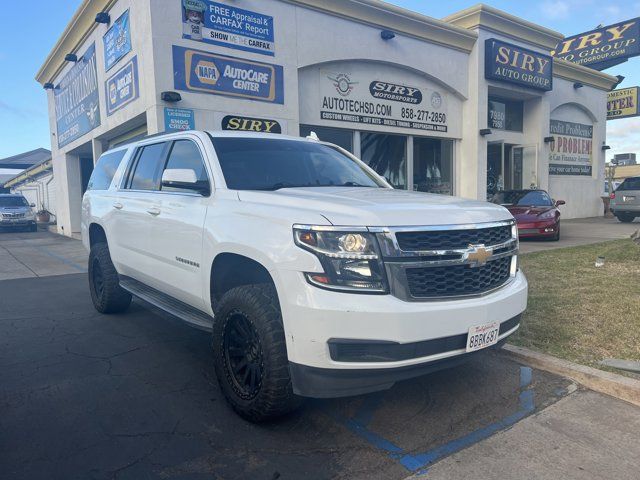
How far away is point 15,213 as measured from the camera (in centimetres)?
2234

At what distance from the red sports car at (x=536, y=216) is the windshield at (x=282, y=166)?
911cm

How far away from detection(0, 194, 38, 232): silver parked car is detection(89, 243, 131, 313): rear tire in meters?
19.4

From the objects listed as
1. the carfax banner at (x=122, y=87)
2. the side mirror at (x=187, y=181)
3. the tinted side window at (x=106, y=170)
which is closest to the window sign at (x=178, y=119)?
the carfax banner at (x=122, y=87)

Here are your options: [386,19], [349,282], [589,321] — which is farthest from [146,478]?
[386,19]

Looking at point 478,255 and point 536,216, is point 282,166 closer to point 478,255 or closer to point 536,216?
point 478,255

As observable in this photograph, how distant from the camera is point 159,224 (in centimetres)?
435

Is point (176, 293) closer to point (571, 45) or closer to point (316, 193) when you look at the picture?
point (316, 193)

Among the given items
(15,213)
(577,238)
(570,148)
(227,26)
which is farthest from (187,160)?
(15,213)

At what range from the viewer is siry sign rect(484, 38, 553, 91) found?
15.7 m

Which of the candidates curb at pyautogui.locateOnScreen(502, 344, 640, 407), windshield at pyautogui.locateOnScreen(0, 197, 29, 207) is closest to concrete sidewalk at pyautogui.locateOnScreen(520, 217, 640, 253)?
curb at pyautogui.locateOnScreen(502, 344, 640, 407)

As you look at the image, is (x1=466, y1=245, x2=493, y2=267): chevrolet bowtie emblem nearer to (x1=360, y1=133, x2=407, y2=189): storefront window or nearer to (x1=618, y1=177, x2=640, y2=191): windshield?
(x1=360, y1=133, x2=407, y2=189): storefront window

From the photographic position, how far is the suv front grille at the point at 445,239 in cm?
280

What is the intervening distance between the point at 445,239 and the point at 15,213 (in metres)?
24.3

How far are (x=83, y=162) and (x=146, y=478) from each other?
19.4m
